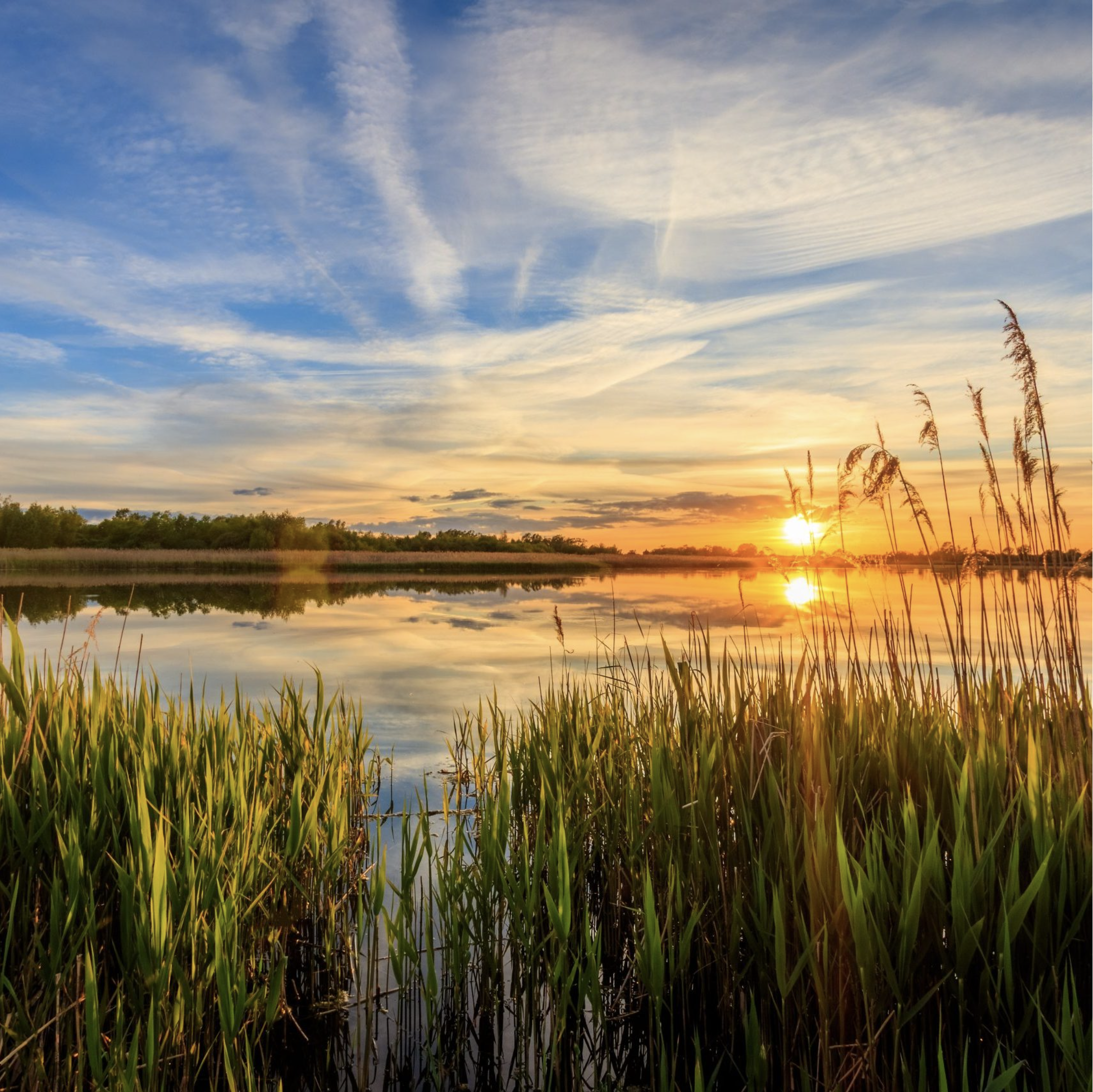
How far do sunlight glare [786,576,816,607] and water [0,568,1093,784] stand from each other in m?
0.01

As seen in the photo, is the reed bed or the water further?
the water

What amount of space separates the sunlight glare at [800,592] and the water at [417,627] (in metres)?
0.01

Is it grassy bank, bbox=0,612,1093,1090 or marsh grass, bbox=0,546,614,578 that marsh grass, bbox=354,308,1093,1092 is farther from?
marsh grass, bbox=0,546,614,578

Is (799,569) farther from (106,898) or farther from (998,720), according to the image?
(106,898)

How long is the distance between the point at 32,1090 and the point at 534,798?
2.45m

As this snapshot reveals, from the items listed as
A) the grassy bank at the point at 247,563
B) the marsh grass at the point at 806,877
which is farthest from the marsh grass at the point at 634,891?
the grassy bank at the point at 247,563

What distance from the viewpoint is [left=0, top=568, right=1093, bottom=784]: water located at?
173 inches

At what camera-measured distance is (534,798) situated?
13.6ft

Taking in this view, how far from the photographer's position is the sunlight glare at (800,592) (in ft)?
13.0

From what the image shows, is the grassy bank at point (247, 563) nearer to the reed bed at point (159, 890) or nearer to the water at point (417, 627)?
the water at point (417, 627)

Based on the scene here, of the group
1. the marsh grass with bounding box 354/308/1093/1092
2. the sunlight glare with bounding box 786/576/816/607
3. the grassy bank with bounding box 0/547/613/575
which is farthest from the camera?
the grassy bank with bounding box 0/547/613/575

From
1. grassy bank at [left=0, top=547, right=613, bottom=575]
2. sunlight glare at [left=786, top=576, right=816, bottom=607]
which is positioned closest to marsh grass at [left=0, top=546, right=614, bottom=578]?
grassy bank at [left=0, top=547, right=613, bottom=575]

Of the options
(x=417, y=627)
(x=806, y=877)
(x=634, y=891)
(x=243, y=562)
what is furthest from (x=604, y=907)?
(x=243, y=562)

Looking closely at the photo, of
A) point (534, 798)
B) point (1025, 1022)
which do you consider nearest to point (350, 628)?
point (534, 798)
